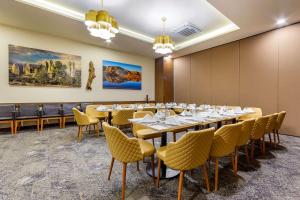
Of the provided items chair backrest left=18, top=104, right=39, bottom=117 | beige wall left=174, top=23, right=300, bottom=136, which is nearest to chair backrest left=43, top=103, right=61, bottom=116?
chair backrest left=18, top=104, right=39, bottom=117

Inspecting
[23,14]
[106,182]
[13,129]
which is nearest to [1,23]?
[23,14]

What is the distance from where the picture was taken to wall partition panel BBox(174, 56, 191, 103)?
737 centimetres

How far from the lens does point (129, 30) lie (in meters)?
5.32

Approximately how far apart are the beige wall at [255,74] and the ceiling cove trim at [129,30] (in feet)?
2.79

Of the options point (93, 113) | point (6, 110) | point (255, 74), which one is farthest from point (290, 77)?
point (6, 110)

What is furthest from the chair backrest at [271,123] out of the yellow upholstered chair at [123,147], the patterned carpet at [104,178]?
the yellow upholstered chair at [123,147]

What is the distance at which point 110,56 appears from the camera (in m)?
6.86

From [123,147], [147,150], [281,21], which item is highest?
[281,21]

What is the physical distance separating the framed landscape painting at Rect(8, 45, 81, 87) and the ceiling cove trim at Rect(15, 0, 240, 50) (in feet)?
6.47

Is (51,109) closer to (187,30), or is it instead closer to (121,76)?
(121,76)

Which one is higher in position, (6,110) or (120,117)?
(6,110)

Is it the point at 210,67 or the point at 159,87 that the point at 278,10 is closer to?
the point at 210,67

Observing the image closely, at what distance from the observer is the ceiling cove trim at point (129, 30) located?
12.2 ft

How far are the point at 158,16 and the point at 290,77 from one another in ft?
13.7
